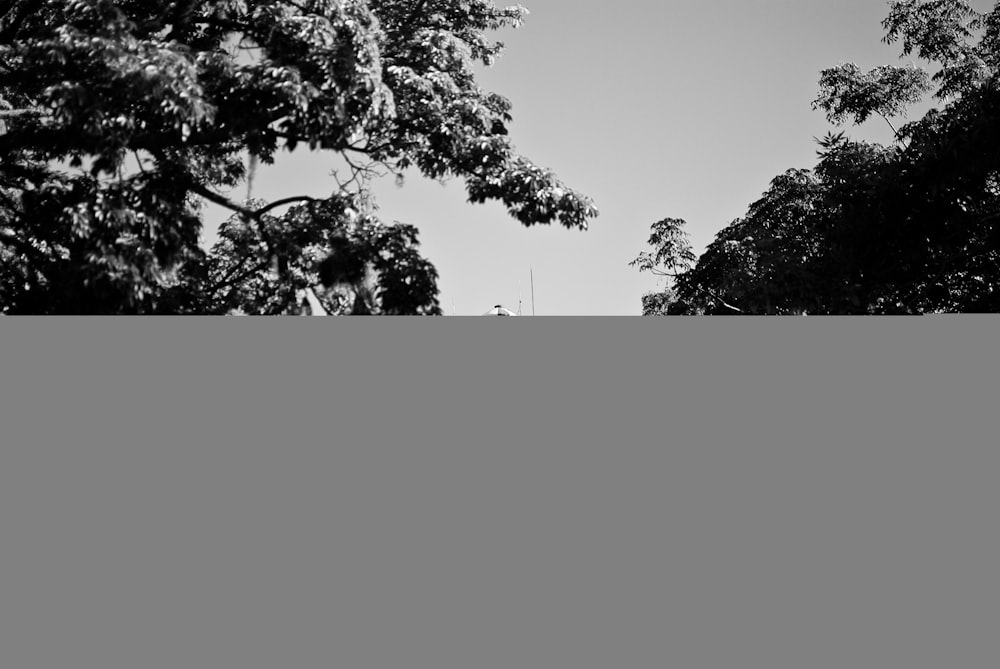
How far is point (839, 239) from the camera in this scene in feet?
39.3

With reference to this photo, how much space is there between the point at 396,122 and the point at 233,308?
310 cm

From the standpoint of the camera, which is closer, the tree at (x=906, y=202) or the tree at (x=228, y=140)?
the tree at (x=228, y=140)

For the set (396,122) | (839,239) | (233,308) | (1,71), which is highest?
(1,71)

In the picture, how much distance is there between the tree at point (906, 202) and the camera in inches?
436

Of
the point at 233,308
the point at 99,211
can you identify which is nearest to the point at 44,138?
the point at 99,211

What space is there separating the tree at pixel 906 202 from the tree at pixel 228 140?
5.26m

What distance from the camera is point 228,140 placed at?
8.04 meters

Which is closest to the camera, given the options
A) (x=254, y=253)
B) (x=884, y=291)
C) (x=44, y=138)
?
(x=44, y=138)

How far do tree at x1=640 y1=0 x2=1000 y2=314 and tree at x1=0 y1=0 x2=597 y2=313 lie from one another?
5255 mm

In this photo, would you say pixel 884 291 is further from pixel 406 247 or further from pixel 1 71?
pixel 1 71

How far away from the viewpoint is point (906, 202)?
11.5m

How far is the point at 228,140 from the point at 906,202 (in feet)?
28.1

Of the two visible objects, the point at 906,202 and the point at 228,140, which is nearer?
the point at 228,140

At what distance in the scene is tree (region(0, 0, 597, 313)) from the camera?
7.02m
